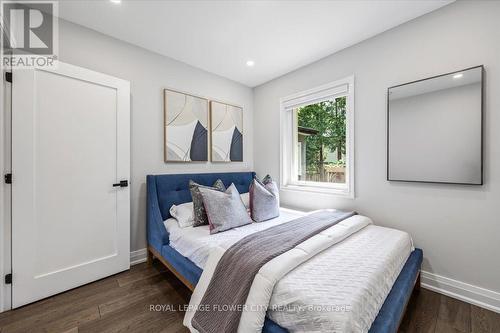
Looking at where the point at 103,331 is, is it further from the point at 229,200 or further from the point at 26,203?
the point at 229,200

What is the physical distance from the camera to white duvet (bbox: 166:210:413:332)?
→ 974 millimetres

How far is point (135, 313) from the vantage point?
1621 millimetres

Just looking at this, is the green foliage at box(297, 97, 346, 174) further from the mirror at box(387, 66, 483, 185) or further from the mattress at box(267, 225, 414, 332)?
the mattress at box(267, 225, 414, 332)

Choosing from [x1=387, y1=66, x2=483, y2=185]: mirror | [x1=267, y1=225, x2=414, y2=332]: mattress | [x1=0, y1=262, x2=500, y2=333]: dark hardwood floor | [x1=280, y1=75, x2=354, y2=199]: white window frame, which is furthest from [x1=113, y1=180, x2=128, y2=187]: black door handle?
→ [x1=387, y1=66, x2=483, y2=185]: mirror

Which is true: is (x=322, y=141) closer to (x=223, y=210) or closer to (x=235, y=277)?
(x=223, y=210)

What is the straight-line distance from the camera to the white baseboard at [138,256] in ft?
7.82

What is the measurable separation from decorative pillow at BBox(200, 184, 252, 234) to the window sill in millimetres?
1084

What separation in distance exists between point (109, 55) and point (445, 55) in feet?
10.6

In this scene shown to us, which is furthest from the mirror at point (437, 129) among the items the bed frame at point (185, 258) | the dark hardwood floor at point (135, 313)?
the dark hardwood floor at point (135, 313)

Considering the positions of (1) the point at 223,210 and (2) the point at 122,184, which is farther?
(2) the point at 122,184

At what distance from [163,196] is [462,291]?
2946 mm

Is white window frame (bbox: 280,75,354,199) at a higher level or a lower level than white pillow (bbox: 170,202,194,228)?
higher

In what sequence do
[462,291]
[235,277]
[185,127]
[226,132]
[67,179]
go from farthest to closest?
[226,132] < [185,127] < [67,179] < [462,291] < [235,277]

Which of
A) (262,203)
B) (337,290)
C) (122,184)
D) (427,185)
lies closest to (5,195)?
(122,184)
